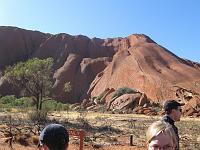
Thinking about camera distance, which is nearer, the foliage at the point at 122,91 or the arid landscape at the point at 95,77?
the arid landscape at the point at 95,77

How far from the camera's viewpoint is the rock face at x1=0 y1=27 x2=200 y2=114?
70381mm

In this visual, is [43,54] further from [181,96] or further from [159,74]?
[181,96]

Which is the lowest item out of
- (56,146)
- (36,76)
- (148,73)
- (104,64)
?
(56,146)

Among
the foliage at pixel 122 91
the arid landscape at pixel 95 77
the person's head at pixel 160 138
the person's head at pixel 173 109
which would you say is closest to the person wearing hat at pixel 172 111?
the person's head at pixel 173 109

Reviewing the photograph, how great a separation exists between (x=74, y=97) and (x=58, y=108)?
30439 mm

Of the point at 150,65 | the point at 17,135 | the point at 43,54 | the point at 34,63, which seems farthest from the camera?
the point at 43,54

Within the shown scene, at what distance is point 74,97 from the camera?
264ft

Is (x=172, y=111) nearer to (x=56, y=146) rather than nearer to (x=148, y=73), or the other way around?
(x=56, y=146)

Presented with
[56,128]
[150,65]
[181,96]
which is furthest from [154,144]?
[150,65]

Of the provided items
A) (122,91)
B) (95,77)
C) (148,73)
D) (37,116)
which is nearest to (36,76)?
(37,116)

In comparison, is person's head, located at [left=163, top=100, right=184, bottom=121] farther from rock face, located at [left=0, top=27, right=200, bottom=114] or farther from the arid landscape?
rock face, located at [left=0, top=27, right=200, bottom=114]

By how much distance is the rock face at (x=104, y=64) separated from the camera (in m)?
70.4

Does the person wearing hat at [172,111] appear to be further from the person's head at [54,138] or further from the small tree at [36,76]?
the small tree at [36,76]

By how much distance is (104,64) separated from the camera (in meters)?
83.8
